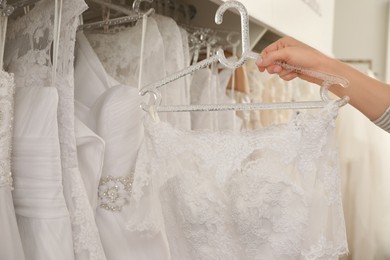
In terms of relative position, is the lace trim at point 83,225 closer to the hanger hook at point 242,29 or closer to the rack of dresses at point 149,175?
the rack of dresses at point 149,175

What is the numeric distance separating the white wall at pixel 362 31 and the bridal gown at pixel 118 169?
2478mm

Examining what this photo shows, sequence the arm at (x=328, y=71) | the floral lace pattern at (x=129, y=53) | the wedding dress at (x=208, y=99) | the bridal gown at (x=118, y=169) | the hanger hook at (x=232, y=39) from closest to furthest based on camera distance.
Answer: the arm at (x=328, y=71) < the bridal gown at (x=118, y=169) < the floral lace pattern at (x=129, y=53) < the wedding dress at (x=208, y=99) < the hanger hook at (x=232, y=39)

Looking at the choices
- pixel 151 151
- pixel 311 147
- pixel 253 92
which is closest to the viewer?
pixel 311 147

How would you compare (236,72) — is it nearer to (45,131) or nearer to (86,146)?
(86,146)

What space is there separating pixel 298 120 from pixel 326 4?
5.75ft

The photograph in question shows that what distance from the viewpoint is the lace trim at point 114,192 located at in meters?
1.01

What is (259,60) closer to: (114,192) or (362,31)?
(114,192)

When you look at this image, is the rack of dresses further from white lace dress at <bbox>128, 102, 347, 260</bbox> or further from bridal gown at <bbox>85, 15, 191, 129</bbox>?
bridal gown at <bbox>85, 15, 191, 129</bbox>

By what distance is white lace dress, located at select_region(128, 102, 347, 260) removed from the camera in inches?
32.0

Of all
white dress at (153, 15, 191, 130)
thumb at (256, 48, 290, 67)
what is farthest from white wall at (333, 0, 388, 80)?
thumb at (256, 48, 290, 67)

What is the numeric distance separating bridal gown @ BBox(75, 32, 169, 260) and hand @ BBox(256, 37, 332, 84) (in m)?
0.30

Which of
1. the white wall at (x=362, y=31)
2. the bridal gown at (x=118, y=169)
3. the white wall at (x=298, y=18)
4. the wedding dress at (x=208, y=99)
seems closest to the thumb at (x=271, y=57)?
the bridal gown at (x=118, y=169)

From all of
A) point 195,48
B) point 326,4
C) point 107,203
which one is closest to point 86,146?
point 107,203

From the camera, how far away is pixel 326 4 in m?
2.40
